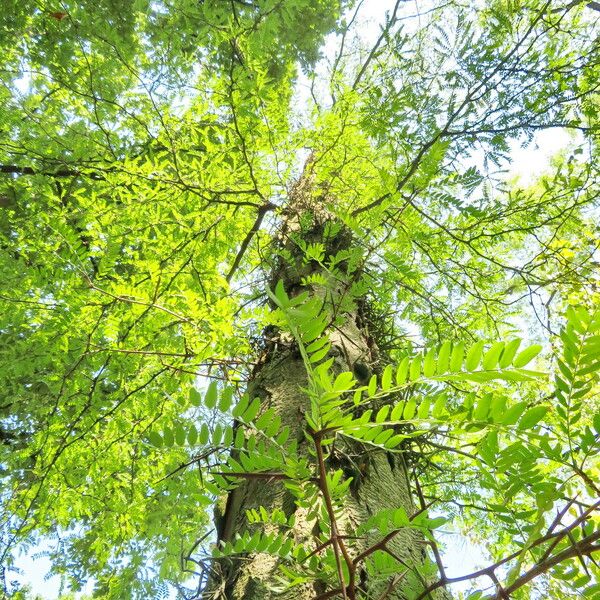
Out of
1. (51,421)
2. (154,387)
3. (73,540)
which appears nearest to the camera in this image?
(51,421)

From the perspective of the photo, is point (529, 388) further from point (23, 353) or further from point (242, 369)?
point (23, 353)

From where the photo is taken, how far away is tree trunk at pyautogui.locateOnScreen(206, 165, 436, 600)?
103 cm

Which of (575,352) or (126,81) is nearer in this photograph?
(575,352)

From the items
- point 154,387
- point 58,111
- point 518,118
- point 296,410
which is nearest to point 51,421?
point 154,387

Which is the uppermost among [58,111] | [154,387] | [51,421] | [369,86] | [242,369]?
[58,111]

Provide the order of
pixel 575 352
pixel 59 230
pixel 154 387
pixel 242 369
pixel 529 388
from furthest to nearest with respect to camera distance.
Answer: pixel 529 388, pixel 154 387, pixel 242 369, pixel 59 230, pixel 575 352

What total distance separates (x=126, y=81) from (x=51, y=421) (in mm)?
3206

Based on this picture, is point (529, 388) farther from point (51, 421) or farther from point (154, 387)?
point (51, 421)

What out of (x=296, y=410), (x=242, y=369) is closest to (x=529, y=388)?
(x=242, y=369)

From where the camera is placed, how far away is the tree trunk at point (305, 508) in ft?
3.37

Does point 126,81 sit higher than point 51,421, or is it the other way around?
point 126,81

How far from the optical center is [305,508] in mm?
1166

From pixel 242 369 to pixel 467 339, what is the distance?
155 centimetres

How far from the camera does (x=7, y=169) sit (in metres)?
4.50
